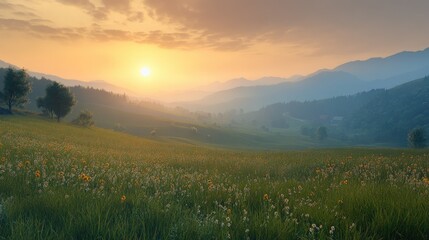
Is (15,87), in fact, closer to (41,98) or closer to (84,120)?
(41,98)

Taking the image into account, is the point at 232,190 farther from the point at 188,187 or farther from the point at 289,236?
the point at 289,236

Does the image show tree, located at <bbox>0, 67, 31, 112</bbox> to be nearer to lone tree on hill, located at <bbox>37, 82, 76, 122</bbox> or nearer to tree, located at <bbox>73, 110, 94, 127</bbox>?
lone tree on hill, located at <bbox>37, 82, 76, 122</bbox>

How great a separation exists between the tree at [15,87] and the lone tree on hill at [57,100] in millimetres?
6249

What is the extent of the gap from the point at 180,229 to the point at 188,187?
3378 millimetres

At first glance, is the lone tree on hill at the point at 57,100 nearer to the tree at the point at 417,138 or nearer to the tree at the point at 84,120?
the tree at the point at 84,120

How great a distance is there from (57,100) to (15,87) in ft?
36.4

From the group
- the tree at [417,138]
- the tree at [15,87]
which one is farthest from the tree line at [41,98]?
the tree at [417,138]

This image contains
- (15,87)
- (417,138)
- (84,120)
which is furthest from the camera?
(417,138)

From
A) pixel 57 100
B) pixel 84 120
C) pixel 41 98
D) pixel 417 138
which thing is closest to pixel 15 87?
pixel 41 98

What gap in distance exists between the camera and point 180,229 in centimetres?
361

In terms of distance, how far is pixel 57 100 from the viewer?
93.2m

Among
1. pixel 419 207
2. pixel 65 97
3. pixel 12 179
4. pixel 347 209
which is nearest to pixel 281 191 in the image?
pixel 347 209

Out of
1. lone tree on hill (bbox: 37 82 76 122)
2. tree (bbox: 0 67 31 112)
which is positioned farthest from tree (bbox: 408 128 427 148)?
tree (bbox: 0 67 31 112)

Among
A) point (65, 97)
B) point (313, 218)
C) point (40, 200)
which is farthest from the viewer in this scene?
point (65, 97)
